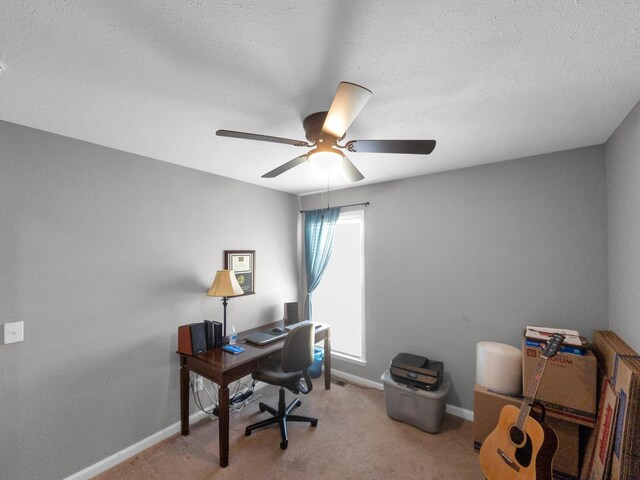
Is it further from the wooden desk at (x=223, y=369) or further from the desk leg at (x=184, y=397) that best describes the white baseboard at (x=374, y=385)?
the desk leg at (x=184, y=397)

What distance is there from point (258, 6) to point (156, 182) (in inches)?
75.2

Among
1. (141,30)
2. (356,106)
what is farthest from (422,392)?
(141,30)

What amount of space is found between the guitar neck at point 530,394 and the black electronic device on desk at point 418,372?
72 cm

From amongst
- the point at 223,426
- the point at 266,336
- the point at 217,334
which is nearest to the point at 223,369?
the point at 223,426

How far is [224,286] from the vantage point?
2.54m

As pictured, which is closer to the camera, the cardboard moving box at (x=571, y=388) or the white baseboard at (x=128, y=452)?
the cardboard moving box at (x=571, y=388)

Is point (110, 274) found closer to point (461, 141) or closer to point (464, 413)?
point (461, 141)

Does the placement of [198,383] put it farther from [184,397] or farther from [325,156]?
[325,156]

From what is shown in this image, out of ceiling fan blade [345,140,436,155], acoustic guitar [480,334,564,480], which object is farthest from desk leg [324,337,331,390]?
ceiling fan blade [345,140,436,155]

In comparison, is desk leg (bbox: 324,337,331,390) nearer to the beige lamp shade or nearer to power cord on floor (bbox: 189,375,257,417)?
power cord on floor (bbox: 189,375,257,417)

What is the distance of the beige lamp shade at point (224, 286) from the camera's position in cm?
251

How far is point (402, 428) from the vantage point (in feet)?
7.95

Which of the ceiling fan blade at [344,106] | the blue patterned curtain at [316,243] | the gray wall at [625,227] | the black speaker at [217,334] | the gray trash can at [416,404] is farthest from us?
the blue patterned curtain at [316,243]

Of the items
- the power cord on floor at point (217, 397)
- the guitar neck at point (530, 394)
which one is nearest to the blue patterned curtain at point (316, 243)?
the power cord on floor at point (217, 397)
